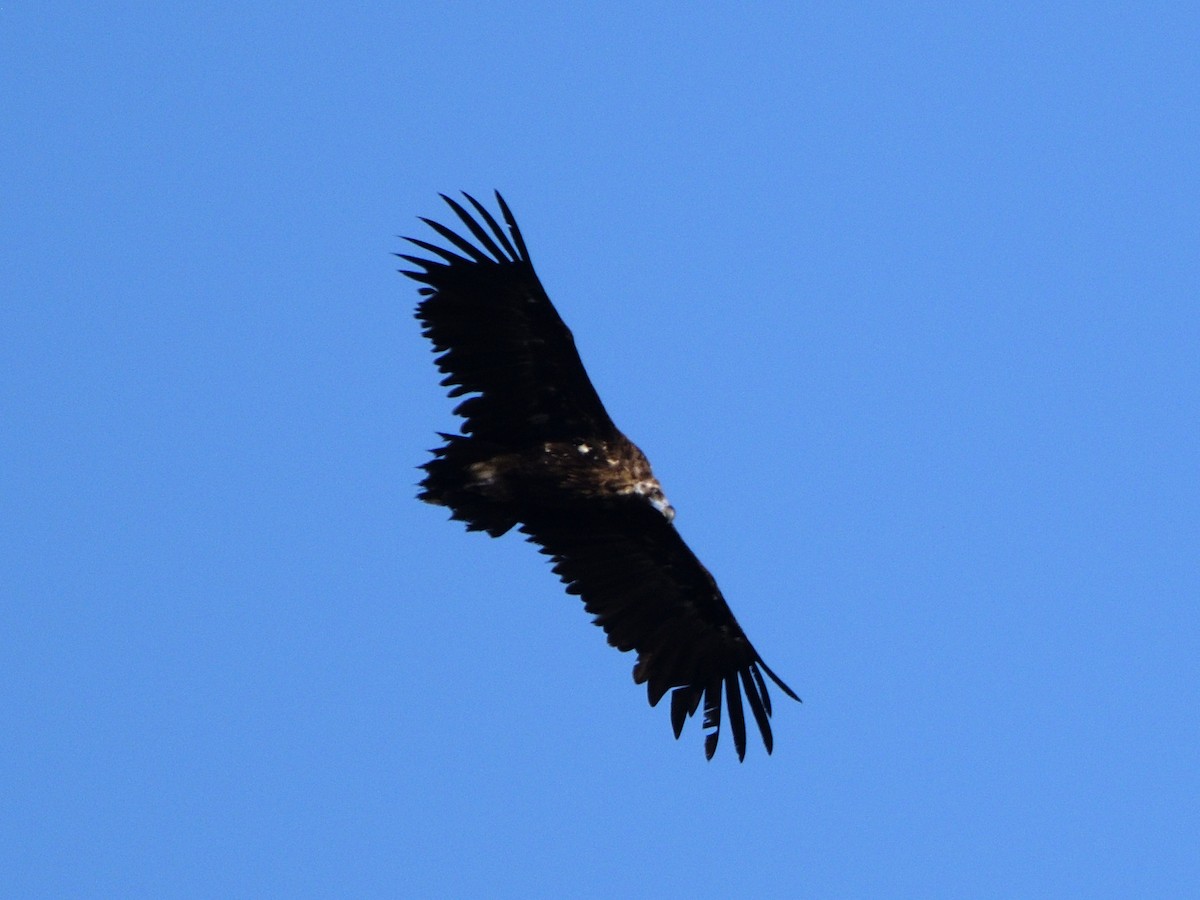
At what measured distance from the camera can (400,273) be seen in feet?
56.1

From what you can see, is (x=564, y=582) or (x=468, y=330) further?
(x=564, y=582)

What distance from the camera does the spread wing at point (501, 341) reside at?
56.1ft

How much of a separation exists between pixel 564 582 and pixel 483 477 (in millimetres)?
1735

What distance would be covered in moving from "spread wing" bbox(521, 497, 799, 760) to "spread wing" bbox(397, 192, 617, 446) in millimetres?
1507

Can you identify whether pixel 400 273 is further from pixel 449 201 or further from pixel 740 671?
pixel 740 671

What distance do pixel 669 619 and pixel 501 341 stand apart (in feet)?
11.0

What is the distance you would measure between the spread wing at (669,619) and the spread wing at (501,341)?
4.94 ft

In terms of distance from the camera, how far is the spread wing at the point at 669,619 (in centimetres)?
1852

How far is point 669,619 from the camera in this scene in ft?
61.9

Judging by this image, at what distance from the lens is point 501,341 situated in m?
17.2

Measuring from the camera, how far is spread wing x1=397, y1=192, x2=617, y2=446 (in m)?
17.1

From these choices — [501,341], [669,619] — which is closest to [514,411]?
[501,341]

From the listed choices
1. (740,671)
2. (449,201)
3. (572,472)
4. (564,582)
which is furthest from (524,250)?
(740,671)

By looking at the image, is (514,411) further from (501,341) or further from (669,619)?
(669,619)
